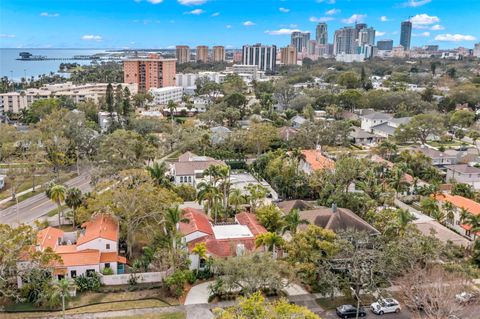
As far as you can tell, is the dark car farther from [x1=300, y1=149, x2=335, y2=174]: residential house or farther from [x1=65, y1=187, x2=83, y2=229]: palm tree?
[x1=300, y1=149, x2=335, y2=174]: residential house

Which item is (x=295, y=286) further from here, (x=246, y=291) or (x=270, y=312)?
(x=270, y=312)

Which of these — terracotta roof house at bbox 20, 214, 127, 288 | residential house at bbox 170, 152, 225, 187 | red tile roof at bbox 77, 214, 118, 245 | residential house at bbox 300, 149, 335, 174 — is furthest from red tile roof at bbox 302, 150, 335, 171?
terracotta roof house at bbox 20, 214, 127, 288

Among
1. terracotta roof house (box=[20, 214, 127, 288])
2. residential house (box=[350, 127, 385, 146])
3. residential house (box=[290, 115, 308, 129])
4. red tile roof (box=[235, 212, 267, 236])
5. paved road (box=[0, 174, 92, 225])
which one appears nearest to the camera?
terracotta roof house (box=[20, 214, 127, 288])

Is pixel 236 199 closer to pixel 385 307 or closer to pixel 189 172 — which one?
pixel 189 172

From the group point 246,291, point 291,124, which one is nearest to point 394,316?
point 246,291

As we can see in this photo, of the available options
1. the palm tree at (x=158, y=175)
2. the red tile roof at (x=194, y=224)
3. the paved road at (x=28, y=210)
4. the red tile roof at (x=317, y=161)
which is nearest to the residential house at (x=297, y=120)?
the red tile roof at (x=317, y=161)

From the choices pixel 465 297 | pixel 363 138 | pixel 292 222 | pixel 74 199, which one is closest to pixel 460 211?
pixel 465 297
